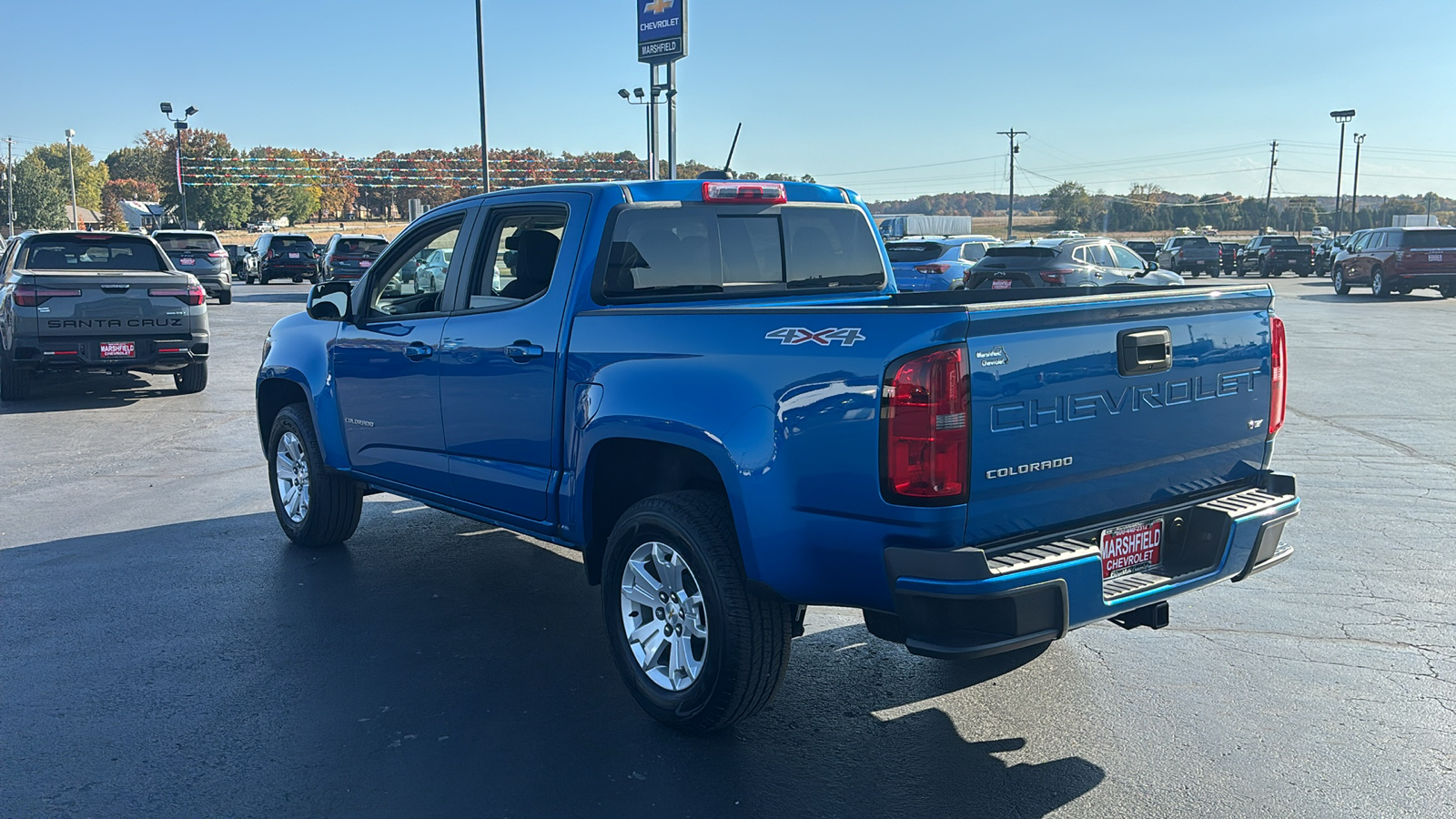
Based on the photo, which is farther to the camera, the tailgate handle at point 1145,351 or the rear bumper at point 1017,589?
the tailgate handle at point 1145,351

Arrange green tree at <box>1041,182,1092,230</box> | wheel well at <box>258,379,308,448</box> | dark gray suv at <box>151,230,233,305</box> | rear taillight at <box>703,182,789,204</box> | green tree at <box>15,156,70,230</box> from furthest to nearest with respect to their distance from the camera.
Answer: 1. green tree at <box>1041,182,1092,230</box>
2. green tree at <box>15,156,70,230</box>
3. dark gray suv at <box>151,230,233,305</box>
4. wheel well at <box>258,379,308,448</box>
5. rear taillight at <box>703,182,789,204</box>

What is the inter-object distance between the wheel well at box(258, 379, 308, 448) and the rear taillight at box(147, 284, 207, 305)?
19.9 feet

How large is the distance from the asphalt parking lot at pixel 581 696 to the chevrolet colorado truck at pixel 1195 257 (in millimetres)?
40625

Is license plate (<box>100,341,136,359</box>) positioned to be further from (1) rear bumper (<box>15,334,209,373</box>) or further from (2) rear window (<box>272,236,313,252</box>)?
(2) rear window (<box>272,236,313,252</box>)

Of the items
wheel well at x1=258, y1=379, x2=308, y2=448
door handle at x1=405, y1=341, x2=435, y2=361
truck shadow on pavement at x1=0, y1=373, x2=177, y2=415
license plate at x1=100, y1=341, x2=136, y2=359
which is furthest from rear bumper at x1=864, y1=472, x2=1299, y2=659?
truck shadow on pavement at x1=0, y1=373, x2=177, y2=415

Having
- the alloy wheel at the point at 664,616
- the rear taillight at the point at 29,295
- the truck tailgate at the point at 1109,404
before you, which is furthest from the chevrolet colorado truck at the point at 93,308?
the truck tailgate at the point at 1109,404

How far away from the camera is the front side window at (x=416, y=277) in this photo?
579cm

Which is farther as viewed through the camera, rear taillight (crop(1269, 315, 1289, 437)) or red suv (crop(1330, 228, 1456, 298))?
red suv (crop(1330, 228, 1456, 298))

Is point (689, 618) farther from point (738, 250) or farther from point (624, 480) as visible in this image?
point (738, 250)

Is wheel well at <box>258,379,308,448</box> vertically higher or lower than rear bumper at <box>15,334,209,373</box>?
higher

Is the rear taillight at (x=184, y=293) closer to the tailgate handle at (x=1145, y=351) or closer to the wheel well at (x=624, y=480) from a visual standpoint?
the wheel well at (x=624, y=480)

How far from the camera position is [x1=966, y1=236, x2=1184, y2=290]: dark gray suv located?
2133 cm

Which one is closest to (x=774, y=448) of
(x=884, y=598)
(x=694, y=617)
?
(x=884, y=598)

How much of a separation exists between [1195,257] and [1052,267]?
88.9 feet
